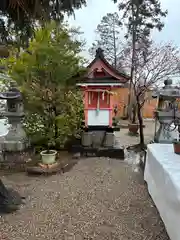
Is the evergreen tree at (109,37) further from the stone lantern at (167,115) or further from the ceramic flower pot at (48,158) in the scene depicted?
the ceramic flower pot at (48,158)

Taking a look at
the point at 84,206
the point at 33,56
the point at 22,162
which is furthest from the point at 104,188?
the point at 33,56

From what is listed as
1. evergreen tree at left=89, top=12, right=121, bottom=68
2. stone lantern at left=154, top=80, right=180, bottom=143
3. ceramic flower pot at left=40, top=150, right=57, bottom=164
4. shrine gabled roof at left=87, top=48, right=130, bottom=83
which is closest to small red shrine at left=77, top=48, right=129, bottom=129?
shrine gabled roof at left=87, top=48, right=130, bottom=83

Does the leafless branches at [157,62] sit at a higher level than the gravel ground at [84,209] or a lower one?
higher

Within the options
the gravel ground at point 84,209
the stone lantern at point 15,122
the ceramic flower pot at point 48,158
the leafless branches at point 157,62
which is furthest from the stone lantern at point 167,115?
the stone lantern at point 15,122

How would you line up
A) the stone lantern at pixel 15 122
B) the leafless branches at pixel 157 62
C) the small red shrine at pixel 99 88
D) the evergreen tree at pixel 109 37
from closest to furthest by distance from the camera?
the stone lantern at pixel 15 122 → the small red shrine at pixel 99 88 → the leafless branches at pixel 157 62 → the evergreen tree at pixel 109 37

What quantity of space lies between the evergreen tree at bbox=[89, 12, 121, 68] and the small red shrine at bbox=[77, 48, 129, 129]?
8.43 metres

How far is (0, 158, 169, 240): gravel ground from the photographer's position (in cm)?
254

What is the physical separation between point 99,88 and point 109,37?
966 cm

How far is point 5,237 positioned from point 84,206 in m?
1.11

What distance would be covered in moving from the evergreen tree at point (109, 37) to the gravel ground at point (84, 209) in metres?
10.5

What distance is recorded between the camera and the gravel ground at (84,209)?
8.34 ft

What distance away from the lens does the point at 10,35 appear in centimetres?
252

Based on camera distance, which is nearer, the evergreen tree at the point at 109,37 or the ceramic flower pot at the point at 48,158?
the ceramic flower pot at the point at 48,158

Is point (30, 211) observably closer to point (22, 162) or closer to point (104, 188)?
point (104, 188)
